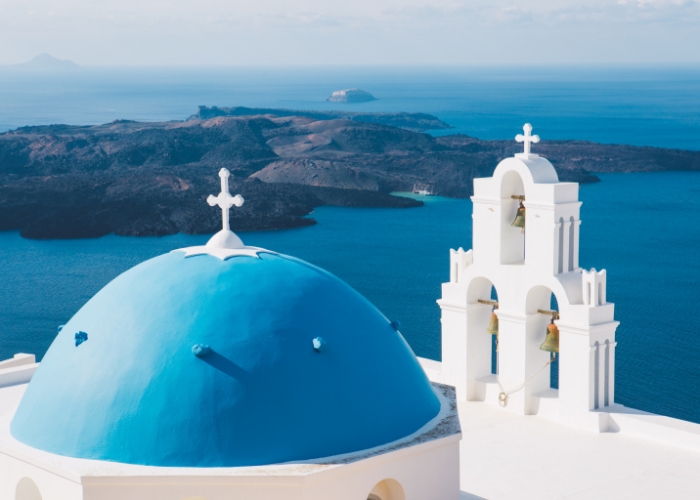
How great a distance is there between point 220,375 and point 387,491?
68.2 inches

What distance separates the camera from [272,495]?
8.24 meters

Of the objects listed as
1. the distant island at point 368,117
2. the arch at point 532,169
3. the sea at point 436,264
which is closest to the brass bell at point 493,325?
the arch at point 532,169

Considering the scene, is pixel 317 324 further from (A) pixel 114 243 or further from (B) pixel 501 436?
(A) pixel 114 243

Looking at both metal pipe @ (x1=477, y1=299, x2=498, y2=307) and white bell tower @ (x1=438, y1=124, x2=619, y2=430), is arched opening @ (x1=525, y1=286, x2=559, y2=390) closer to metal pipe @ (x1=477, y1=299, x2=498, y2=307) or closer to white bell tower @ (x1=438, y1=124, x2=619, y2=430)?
white bell tower @ (x1=438, y1=124, x2=619, y2=430)

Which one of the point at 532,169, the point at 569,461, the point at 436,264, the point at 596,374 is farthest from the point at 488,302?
the point at 436,264

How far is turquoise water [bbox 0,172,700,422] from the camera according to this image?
32438mm

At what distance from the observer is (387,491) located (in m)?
9.07

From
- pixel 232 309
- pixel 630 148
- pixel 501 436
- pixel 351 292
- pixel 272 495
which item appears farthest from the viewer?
pixel 630 148

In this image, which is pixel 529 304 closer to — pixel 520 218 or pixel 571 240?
pixel 571 240

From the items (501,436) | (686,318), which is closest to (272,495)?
(501,436)

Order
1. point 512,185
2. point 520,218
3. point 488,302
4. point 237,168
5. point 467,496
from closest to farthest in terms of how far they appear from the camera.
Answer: point 467,496, point 520,218, point 512,185, point 488,302, point 237,168

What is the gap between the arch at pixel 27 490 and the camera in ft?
29.2

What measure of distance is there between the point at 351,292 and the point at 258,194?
55397 mm

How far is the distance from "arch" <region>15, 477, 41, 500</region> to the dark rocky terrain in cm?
4977
